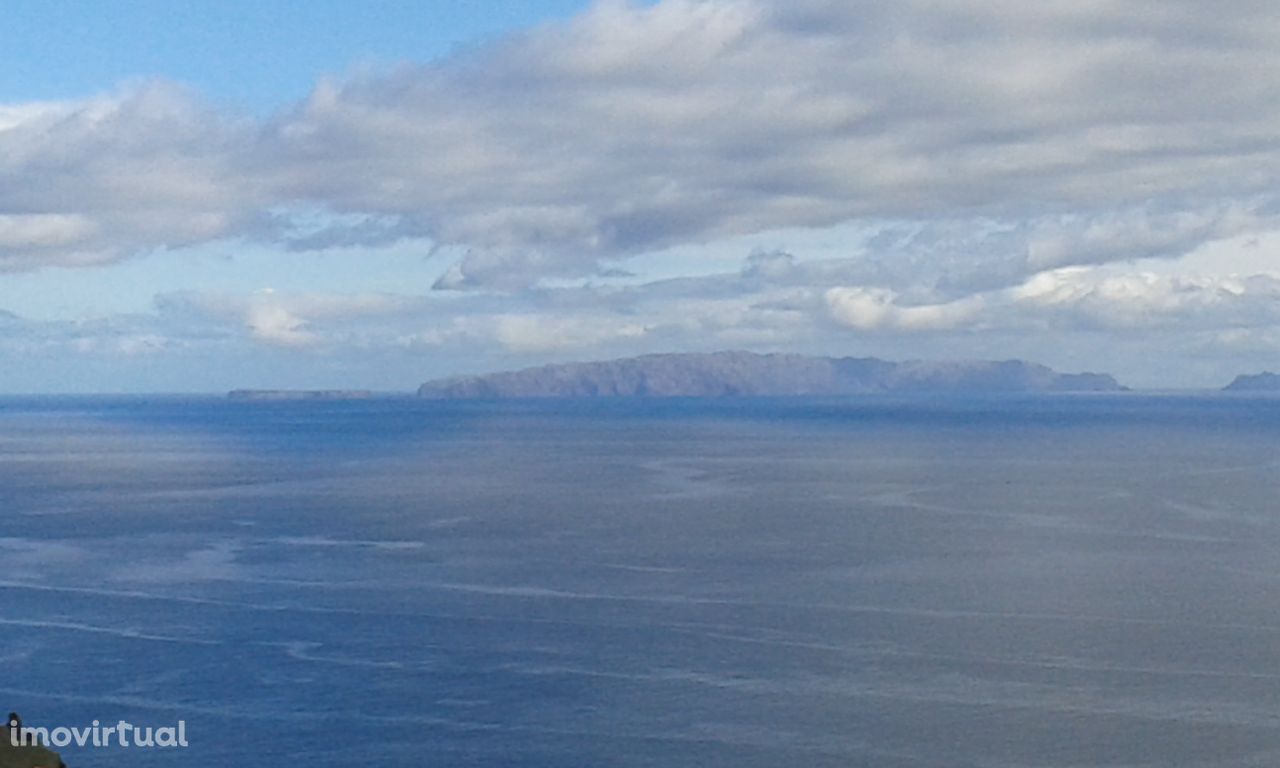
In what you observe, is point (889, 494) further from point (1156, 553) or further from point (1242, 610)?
point (1242, 610)

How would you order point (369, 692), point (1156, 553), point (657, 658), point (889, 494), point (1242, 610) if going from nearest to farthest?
point (369, 692) → point (657, 658) → point (1242, 610) → point (1156, 553) → point (889, 494)

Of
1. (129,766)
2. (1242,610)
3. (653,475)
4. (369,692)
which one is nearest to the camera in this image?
(129,766)

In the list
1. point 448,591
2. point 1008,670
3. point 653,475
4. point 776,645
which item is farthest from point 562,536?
point 653,475

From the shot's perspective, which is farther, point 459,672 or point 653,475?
point 653,475

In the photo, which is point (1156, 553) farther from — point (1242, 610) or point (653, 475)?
point (653, 475)

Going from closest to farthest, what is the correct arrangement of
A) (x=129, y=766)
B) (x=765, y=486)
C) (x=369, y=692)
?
1. (x=129, y=766)
2. (x=369, y=692)
3. (x=765, y=486)

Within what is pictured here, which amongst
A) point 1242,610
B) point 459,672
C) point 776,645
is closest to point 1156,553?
point 1242,610
